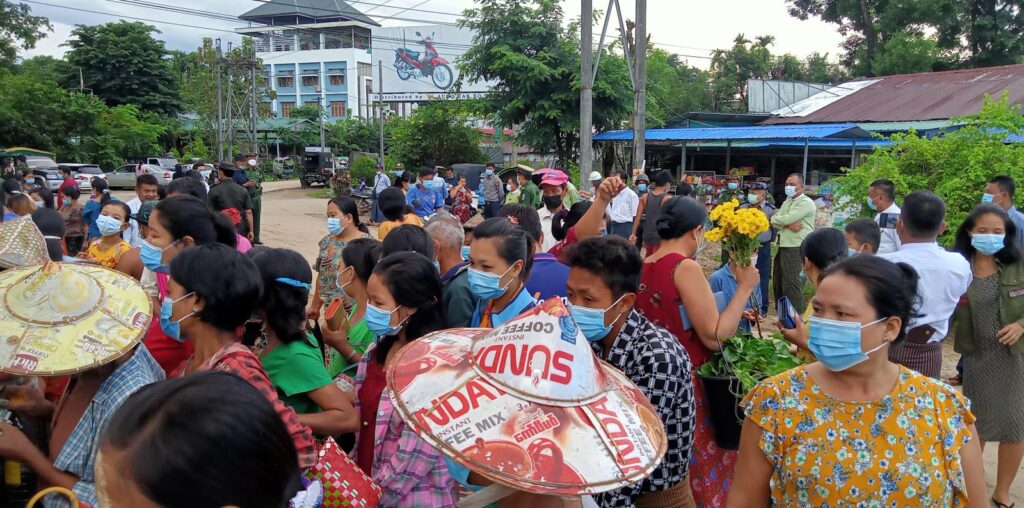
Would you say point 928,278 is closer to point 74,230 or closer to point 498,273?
point 498,273

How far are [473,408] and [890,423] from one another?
1360 mm

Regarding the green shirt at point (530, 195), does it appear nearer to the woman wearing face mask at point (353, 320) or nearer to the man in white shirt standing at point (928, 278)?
the woman wearing face mask at point (353, 320)

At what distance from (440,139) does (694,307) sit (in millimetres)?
25384

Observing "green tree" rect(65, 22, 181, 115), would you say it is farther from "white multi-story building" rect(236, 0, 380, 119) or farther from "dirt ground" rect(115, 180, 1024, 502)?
"white multi-story building" rect(236, 0, 380, 119)

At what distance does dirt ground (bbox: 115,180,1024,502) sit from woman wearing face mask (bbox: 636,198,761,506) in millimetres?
2505

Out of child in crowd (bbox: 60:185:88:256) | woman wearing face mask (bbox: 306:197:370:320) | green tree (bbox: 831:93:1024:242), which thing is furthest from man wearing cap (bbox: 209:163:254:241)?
green tree (bbox: 831:93:1024:242)

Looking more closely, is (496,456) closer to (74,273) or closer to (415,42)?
(74,273)

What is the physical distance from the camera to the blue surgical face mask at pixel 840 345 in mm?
2135

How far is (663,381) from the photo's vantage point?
100 inches

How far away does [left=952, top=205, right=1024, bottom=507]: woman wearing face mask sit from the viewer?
3980mm

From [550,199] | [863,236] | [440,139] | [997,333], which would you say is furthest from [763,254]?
[440,139]

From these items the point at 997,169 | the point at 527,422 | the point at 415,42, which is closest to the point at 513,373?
the point at 527,422

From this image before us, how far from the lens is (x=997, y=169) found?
746cm

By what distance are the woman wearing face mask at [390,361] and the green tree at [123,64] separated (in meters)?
45.9
